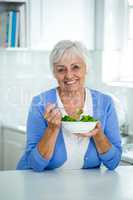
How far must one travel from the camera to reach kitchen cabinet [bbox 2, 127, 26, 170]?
11.0ft

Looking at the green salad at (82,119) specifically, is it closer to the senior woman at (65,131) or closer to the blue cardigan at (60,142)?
the senior woman at (65,131)

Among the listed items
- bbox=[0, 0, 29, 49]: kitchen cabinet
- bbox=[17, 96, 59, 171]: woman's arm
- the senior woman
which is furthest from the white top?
bbox=[0, 0, 29, 49]: kitchen cabinet

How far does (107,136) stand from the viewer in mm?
1975

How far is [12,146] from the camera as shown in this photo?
11.3 ft

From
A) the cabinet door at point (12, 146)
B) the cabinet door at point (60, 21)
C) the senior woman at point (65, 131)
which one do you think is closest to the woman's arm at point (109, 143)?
the senior woman at point (65, 131)

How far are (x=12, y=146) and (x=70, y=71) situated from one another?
1.58m

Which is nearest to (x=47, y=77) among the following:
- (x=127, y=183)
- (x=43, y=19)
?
(x=43, y=19)

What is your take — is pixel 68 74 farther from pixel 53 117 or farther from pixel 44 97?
pixel 53 117

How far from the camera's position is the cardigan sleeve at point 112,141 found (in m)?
1.91

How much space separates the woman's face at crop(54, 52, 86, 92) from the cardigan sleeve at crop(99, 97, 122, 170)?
0.19 m

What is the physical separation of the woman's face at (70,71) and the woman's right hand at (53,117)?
21cm

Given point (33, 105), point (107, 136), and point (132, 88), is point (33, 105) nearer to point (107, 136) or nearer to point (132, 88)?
point (107, 136)

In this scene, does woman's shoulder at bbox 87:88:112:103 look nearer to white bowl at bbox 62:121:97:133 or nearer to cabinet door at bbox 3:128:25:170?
white bowl at bbox 62:121:97:133

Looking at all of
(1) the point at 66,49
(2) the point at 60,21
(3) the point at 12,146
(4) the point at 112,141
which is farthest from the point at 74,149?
(2) the point at 60,21
